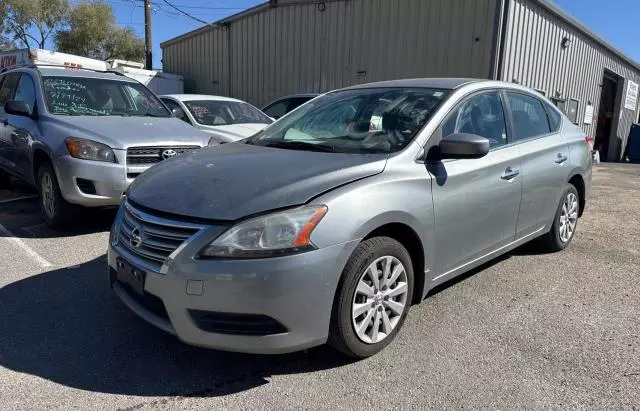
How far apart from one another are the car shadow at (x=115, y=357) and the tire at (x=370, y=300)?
20 cm

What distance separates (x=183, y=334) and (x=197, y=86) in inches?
703

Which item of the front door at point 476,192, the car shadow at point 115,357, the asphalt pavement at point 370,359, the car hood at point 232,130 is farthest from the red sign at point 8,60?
the front door at point 476,192

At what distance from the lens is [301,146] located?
11.2 ft

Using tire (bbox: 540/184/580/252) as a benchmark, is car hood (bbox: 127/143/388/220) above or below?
above

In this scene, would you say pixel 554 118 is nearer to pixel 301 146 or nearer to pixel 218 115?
pixel 301 146

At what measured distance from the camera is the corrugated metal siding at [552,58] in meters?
11.4

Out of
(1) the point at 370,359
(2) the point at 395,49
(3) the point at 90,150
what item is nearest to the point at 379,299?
(1) the point at 370,359

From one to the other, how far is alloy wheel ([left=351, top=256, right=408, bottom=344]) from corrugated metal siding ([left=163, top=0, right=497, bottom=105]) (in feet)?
31.0

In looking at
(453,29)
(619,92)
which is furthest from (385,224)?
(619,92)

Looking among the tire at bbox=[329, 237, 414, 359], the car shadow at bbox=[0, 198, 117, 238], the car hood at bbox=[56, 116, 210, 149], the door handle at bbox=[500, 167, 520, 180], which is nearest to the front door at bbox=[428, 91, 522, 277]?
the door handle at bbox=[500, 167, 520, 180]

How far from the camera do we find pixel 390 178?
2.90m

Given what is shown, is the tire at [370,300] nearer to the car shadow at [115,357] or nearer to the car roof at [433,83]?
the car shadow at [115,357]

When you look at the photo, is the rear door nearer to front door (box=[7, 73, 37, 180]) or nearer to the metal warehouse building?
front door (box=[7, 73, 37, 180])

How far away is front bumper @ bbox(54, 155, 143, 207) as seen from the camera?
4.92 metres
